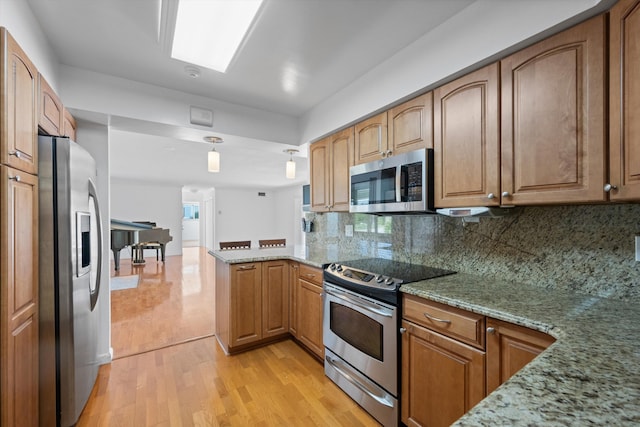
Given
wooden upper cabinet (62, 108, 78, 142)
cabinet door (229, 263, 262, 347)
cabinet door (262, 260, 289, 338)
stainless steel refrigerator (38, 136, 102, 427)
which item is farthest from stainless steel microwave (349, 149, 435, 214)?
wooden upper cabinet (62, 108, 78, 142)

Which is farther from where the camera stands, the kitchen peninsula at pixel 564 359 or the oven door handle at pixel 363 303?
the oven door handle at pixel 363 303

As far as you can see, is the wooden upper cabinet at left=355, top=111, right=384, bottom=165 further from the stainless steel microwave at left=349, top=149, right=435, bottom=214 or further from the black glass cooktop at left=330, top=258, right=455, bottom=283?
the black glass cooktop at left=330, top=258, right=455, bottom=283

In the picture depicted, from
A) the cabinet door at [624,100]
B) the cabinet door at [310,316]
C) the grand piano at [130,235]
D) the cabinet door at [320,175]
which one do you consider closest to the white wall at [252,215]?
the grand piano at [130,235]

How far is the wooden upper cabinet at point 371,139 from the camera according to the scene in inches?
86.1

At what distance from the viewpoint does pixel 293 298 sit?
9.24ft

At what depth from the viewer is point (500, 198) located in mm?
1519

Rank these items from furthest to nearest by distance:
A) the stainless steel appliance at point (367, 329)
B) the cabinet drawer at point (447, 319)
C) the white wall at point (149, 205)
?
Answer: the white wall at point (149, 205)
the stainless steel appliance at point (367, 329)
the cabinet drawer at point (447, 319)

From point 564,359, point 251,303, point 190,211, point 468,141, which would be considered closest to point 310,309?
point 251,303

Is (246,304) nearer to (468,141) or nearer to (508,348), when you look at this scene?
(508,348)

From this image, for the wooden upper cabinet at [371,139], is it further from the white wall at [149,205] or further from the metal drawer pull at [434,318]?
the white wall at [149,205]

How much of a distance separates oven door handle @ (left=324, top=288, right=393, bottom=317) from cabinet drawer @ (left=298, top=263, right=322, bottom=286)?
0.69ft

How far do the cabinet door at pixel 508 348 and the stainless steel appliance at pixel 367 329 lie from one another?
50 centimetres

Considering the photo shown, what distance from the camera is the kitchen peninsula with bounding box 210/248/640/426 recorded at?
582 millimetres

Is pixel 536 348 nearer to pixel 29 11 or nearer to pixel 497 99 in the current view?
pixel 497 99
